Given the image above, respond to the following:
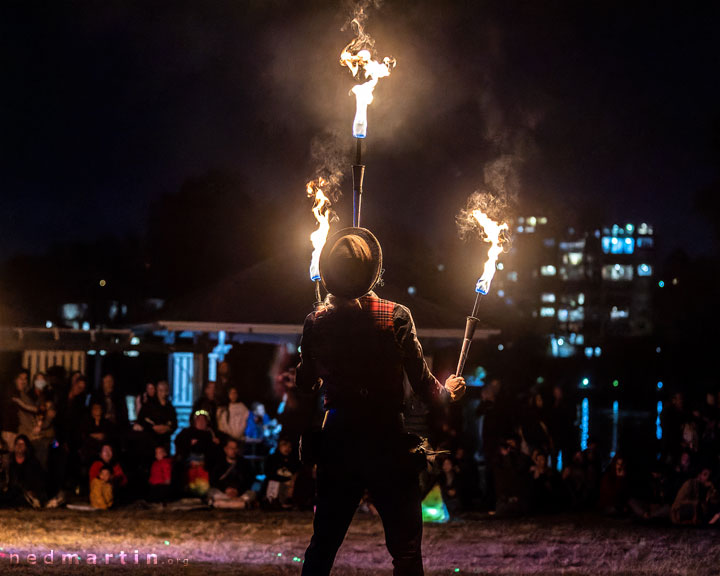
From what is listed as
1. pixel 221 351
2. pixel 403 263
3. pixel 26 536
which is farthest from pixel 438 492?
pixel 403 263

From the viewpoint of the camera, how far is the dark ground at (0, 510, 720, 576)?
7910 mm

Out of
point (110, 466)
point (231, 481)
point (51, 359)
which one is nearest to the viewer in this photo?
point (110, 466)

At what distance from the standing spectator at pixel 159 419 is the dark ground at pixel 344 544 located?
1.37 m

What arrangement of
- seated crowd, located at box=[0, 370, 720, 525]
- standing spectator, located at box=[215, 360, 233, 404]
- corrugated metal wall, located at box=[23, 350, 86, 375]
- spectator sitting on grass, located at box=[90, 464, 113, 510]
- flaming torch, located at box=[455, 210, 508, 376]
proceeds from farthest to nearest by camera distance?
corrugated metal wall, located at box=[23, 350, 86, 375]
standing spectator, located at box=[215, 360, 233, 404]
seated crowd, located at box=[0, 370, 720, 525]
spectator sitting on grass, located at box=[90, 464, 113, 510]
flaming torch, located at box=[455, 210, 508, 376]

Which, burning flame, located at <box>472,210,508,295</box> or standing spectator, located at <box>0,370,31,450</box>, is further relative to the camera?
standing spectator, located at <box>0,370,31,450</box>

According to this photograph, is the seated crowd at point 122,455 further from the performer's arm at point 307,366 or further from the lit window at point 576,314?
the lit window at point 576,314

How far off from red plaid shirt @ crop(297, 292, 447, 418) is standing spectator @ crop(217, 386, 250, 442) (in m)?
8.73

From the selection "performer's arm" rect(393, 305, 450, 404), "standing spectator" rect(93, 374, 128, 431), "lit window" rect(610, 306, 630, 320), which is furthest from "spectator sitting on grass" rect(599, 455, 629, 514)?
"lit window" rect(610, 306, 630, 320)

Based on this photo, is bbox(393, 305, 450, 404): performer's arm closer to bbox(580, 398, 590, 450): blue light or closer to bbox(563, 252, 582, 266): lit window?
bbox(580, 398, 590, 450): blue light

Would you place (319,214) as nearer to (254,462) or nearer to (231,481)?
(231,481)

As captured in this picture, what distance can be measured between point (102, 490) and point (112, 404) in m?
1.40

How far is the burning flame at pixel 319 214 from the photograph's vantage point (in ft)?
17.8

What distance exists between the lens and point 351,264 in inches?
177

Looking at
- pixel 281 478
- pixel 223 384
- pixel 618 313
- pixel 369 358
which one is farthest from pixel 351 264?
pixel 618 313
